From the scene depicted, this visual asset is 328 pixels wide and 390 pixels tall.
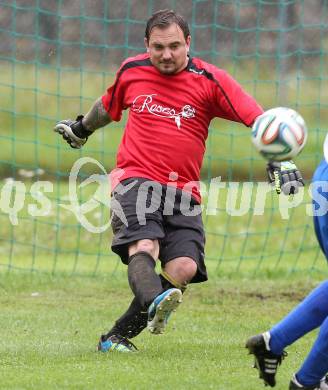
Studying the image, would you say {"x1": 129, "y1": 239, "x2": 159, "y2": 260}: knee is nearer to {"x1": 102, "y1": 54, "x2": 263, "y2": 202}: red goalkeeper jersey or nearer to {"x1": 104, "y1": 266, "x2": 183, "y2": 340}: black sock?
{"x1": 102, "y1": 54, "x2": 263, "y2": 202}: red goalkeeper jersey

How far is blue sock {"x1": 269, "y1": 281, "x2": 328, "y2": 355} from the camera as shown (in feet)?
15.7

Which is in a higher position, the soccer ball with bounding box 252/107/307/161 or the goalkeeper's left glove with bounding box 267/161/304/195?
the soccer ball with bounding box 252/107/307/161

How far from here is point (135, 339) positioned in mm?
6914

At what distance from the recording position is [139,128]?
6.19m

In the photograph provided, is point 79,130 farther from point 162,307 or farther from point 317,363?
point 317,363

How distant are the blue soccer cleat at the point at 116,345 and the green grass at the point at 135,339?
0.09 m

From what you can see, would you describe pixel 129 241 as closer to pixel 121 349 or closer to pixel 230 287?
pixel 121 349

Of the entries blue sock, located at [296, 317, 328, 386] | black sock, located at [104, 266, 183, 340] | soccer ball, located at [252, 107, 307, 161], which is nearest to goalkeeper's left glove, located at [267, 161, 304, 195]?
soccer ball, located at [252, 107, 307, 161]

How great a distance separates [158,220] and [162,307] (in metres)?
0.77

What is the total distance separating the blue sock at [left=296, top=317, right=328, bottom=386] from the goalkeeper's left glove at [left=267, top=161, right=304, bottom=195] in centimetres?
86

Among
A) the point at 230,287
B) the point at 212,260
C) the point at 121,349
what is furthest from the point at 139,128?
the point at 212,260

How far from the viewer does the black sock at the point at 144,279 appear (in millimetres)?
5547

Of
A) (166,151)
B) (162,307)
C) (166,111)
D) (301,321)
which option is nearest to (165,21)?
(166,111)

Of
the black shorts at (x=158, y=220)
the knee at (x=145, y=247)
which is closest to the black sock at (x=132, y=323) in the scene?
the black shorts at (x=158, y=220)
